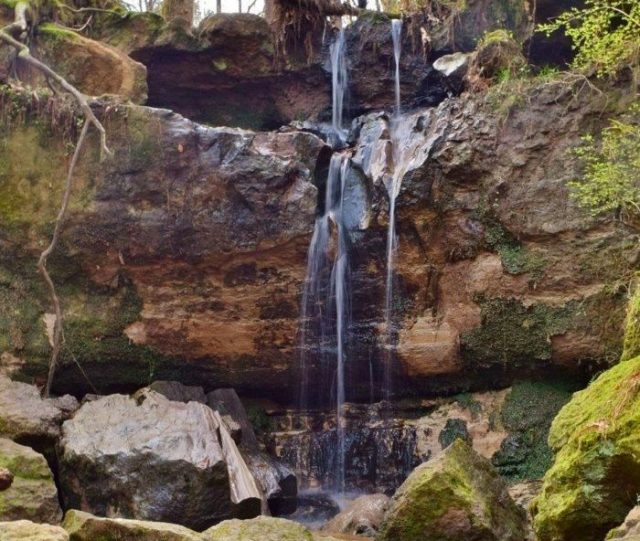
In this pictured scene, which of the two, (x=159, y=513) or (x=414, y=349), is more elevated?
(x=414, y=349)

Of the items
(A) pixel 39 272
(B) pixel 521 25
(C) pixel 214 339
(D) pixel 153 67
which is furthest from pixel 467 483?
(D) pixel 153 67

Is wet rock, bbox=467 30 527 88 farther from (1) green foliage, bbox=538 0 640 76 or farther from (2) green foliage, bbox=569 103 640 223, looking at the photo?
(2) green foliage, bbox=569 103 640 223

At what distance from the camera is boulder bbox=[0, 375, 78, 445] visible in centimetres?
827

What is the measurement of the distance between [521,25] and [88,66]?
21.7 feet

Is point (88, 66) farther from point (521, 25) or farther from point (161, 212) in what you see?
point (521, 25)

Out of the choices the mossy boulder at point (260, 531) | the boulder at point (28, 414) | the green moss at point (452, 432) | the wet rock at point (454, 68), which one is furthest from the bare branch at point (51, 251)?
the wet rock at point (454, 68)

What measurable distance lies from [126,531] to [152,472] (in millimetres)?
2487

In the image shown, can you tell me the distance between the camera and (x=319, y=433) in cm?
1095

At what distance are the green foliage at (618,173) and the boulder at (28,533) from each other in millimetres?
6112

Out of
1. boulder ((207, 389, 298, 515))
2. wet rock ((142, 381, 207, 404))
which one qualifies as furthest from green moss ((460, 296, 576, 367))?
wet rock ((142, 381, 207, 404))

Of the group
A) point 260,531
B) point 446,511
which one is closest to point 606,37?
point 446,511

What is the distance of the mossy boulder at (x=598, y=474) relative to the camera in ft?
15.0

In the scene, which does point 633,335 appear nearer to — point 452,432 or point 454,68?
point 452,432

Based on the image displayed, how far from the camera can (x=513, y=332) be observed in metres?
10.1
